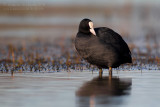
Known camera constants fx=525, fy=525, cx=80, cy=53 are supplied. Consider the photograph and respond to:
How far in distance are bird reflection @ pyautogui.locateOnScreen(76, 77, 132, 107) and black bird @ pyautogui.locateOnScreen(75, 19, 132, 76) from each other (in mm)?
871

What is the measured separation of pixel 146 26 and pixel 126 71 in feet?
48.6

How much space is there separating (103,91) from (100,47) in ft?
9.61

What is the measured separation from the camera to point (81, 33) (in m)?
12.2

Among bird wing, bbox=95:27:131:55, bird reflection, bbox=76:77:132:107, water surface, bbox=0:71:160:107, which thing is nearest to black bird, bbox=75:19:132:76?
bird wing, bbox=95:27:131:55

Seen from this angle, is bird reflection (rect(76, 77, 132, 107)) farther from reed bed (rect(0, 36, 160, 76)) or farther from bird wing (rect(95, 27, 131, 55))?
reed bed (rect(0, 36, 160, 76))

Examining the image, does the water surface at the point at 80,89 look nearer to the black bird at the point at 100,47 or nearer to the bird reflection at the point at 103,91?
the bird reflection at the point at 103,91

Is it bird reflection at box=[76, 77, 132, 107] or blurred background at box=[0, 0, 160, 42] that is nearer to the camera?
bird reflection at box=[76, 77, 132, 107]

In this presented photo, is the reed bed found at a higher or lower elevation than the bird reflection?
higher

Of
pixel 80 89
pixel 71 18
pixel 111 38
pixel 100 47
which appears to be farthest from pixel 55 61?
pixel 71 18

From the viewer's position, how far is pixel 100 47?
11.8 meters

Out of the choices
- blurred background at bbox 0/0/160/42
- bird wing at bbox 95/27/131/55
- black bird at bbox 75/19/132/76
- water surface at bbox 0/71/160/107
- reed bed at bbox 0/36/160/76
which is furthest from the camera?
blurred background at bbox 0/0/160/42

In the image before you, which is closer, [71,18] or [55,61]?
[55,61]

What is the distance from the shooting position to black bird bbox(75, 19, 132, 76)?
11820mm

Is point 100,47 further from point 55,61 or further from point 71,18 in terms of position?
point 71,18
